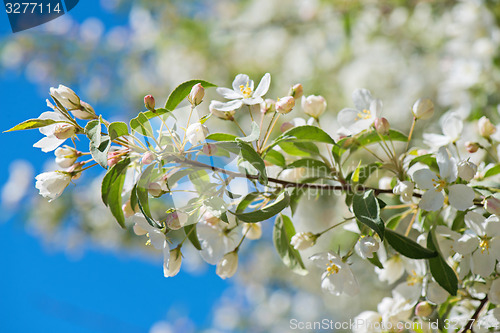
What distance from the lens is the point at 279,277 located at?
9.90ft

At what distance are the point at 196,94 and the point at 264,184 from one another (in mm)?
146

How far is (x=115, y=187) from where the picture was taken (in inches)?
24.0

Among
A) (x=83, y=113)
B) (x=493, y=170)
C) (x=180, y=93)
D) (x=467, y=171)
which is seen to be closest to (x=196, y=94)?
(x=180, y=93)

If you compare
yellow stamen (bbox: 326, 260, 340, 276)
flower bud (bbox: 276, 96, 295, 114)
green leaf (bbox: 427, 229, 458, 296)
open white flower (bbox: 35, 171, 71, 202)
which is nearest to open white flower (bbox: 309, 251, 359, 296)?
yellow stamen (bbox: 326, 260, 340, 276)

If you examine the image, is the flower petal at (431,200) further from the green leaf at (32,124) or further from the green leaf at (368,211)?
the green leaf at (32,124)

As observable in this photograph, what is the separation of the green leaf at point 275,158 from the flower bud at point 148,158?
180 mm

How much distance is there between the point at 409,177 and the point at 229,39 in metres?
1.97

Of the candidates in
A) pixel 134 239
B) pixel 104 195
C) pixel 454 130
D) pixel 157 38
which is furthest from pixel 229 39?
pixel 104 195

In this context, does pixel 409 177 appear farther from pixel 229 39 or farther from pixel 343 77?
pixel 229 39

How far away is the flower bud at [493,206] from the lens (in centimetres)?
60

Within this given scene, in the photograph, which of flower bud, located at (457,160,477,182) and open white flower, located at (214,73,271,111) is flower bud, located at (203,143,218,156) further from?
flower bud, located at (457,160,477,182)

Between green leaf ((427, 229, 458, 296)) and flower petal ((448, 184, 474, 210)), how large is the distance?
0.06 metres

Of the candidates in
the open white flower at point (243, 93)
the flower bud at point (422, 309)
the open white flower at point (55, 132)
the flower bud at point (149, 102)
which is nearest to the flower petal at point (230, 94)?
the open white flower at point (243, 93)

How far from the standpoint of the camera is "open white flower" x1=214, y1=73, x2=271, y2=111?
63cm
